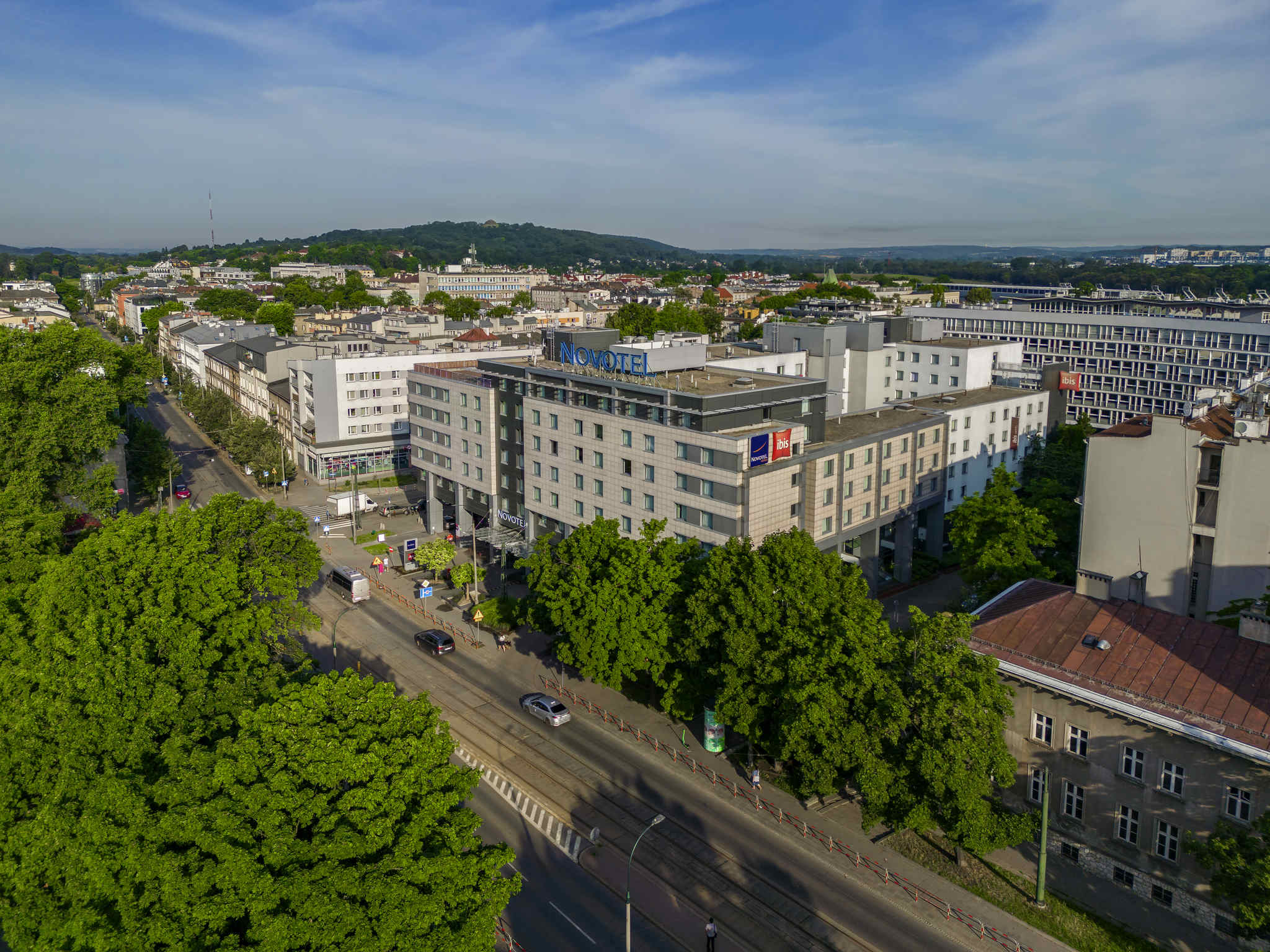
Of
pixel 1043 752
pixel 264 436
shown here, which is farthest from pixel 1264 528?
pixel 264 436

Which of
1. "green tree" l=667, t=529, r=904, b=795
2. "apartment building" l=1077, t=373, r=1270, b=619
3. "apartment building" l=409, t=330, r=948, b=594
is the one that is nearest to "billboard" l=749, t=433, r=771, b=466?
"apartment building" l=409, t=330, r=948, b=594

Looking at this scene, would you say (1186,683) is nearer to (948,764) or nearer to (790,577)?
(948,764)

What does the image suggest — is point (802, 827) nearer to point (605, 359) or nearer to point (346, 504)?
point (605, 359)

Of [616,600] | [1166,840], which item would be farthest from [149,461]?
[1166,840]

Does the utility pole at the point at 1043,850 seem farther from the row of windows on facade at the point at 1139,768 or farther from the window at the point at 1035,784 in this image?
the window at the point at 1035,784

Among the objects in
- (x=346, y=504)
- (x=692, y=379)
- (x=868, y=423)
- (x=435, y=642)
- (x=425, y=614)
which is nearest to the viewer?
(x=435, y=642)
